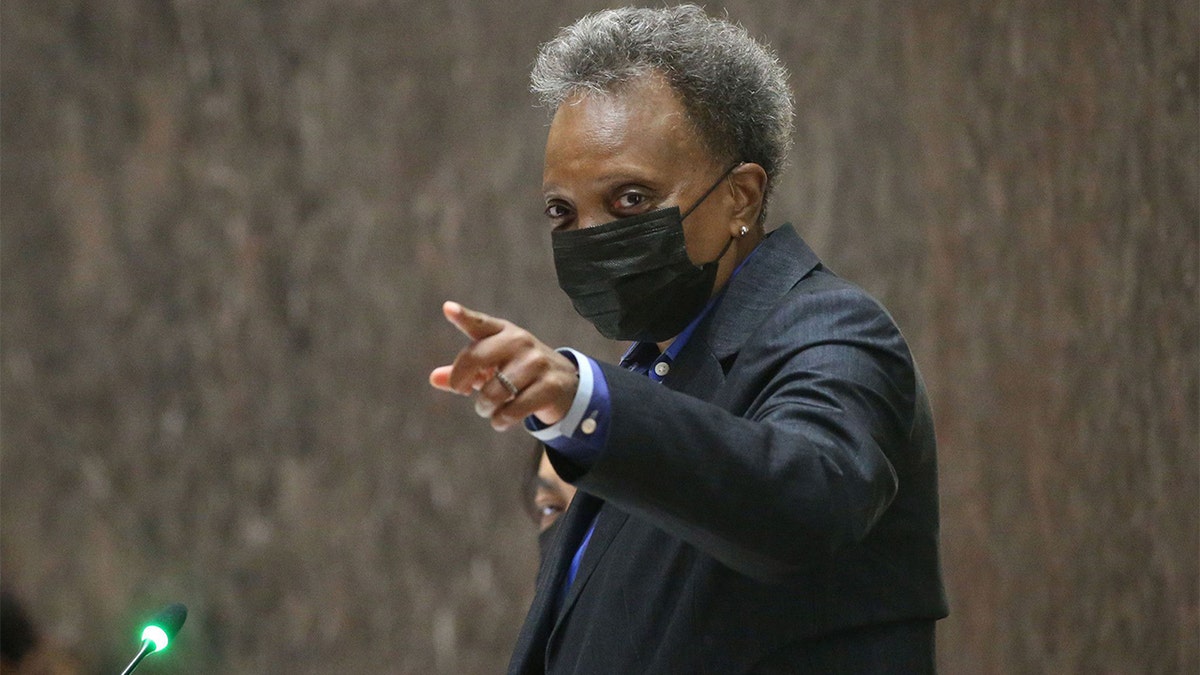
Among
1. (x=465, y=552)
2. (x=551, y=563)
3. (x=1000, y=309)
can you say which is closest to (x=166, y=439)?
(x=465, y=552)

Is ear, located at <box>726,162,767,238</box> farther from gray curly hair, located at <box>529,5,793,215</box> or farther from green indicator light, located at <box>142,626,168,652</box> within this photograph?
green indicator light, located at <box>142,626,168,652</box>

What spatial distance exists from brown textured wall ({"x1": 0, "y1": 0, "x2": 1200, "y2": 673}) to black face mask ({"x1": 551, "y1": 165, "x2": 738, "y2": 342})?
2064mm

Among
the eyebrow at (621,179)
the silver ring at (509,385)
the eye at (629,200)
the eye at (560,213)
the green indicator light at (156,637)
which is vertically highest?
the silver ring at (509,385)

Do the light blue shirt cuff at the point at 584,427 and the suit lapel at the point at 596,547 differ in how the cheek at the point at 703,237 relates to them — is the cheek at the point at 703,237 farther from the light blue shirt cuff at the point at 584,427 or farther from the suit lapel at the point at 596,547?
the light blue shirt cuff at the point at 584,427

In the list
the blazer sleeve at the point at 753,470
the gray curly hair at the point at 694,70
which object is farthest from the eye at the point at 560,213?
the blazer sleeve at the point at 753,470

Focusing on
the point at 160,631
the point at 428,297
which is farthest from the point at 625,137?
the point at 428,297

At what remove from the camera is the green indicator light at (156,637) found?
1791 millimetres

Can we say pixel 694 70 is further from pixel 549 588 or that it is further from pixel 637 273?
pixel 549 588

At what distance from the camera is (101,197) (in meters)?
3.58

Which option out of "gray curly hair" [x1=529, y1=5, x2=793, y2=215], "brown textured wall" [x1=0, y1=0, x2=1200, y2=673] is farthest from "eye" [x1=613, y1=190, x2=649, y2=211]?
"brown textured wall" [x1=0, y1=0, x2=1200, y2=673]

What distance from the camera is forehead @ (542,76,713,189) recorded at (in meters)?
1.86

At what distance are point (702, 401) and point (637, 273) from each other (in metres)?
0.49

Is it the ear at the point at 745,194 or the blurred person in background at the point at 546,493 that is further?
the blurred person in background at the point at 546,493

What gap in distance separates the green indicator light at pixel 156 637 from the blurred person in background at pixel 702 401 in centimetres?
47
